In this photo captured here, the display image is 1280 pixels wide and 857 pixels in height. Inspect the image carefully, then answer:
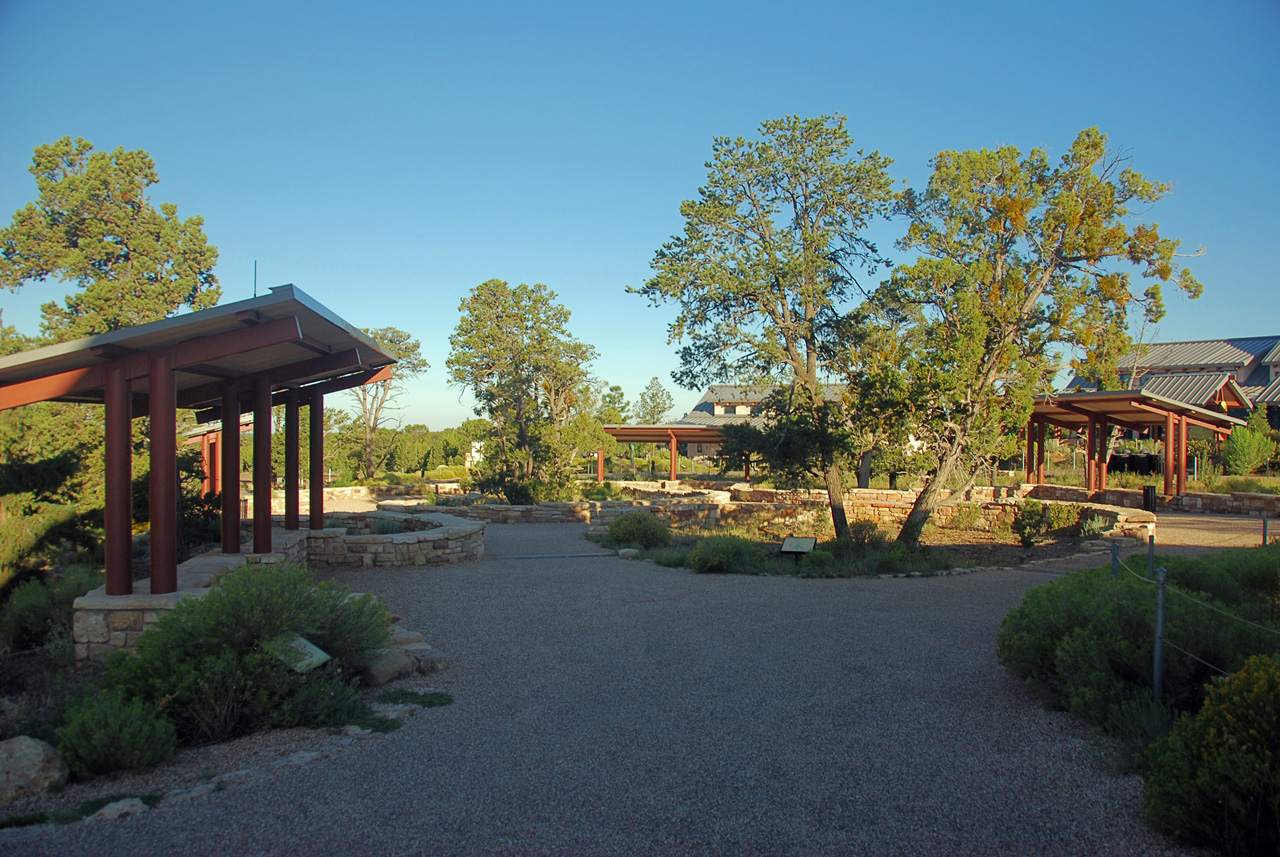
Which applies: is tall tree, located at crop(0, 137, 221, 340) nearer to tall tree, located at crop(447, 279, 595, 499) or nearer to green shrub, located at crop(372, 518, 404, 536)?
tall tree, located at crop(447, 279, 595, 499)

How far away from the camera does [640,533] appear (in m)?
13.6

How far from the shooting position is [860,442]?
1359cm

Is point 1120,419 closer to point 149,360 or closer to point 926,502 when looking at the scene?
point 926,502

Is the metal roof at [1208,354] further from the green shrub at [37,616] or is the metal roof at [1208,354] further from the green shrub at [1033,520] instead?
the green shrub at [37,616]

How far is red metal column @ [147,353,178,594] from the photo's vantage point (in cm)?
642

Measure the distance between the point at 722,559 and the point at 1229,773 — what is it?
7851 mm

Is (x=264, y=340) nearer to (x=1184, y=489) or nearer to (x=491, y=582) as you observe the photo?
(x=491, y=582)

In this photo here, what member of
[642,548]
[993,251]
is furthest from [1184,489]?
[642,548]

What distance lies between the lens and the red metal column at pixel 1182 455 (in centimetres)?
2172

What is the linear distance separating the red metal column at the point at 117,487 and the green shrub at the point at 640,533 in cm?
823

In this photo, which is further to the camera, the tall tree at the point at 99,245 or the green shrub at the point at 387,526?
the tall tree at the point at 99,245

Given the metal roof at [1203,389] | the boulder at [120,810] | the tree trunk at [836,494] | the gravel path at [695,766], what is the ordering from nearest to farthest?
the gravel path at [695,766], the boulder at [120,810], the tree trunk at [836,494], the metal roof at [1203,389]

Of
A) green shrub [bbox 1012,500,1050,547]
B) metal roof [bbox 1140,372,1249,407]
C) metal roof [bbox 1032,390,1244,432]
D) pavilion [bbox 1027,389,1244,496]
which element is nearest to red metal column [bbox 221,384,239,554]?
green shrub [bbox 1012,500,1050,547]

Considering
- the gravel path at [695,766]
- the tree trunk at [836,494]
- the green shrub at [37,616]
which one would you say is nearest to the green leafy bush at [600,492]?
the tree trunk at [836,494]
